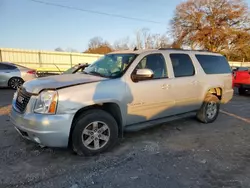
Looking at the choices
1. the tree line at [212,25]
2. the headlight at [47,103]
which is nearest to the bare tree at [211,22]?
the tree line at [212,25]

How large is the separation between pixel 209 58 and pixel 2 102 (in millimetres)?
7233

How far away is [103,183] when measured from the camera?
3123 mm

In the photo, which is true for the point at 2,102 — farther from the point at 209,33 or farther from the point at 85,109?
the point at 209,33

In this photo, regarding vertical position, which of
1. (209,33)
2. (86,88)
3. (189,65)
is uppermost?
(209,33)

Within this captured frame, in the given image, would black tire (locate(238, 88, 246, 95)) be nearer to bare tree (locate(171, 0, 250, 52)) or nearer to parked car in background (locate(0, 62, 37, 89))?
parked car in background (locate(0, 62, 37, 89))

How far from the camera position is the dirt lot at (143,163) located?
317 centimetres

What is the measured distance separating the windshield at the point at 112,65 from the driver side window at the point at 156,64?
0.24m

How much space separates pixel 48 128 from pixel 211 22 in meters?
38.8

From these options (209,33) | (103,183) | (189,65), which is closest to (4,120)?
(103,183)

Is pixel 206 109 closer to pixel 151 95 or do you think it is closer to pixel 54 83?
pixel 151 95

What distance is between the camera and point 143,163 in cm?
372

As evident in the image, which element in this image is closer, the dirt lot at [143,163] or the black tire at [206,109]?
the dirt lot at [143,163]

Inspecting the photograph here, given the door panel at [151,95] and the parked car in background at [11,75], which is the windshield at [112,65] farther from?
the parked car in background at [11,75]

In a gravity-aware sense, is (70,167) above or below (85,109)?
below
